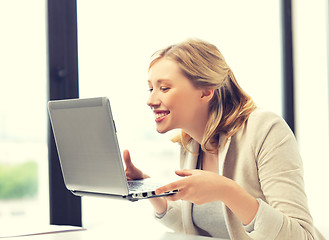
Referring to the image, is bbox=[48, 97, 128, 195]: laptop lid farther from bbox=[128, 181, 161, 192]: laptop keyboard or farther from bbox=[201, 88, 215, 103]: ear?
bbox=[201, 88, 215, 103]: ear

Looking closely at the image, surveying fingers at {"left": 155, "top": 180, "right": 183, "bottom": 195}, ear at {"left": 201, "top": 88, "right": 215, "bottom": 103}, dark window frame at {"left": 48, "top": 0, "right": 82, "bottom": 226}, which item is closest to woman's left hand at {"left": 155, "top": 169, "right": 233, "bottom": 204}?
fingers at {"left": 155, "top": 180, "right": 183, "bottom": 195}

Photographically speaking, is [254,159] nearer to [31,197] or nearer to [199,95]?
[199,95]

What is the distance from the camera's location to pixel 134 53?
7.23 feet

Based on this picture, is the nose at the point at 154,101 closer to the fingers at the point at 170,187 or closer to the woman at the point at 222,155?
the woman at the point at 222,155

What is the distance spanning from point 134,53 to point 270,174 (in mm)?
1109

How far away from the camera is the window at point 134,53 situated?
211cm

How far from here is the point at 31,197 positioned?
2.02 meters

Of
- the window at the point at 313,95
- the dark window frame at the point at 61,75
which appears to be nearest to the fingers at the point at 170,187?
the dark window frame at the point at 61,75

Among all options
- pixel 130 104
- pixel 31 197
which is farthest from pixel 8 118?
pixel 130 104

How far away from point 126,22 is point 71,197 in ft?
2.68

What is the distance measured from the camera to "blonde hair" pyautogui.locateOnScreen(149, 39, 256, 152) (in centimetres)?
140

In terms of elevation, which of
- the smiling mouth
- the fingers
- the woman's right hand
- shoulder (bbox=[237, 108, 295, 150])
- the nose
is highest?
the nose

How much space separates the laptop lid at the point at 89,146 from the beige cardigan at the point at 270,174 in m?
0.38

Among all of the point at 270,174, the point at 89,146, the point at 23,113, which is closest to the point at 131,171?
the point at 89,146
